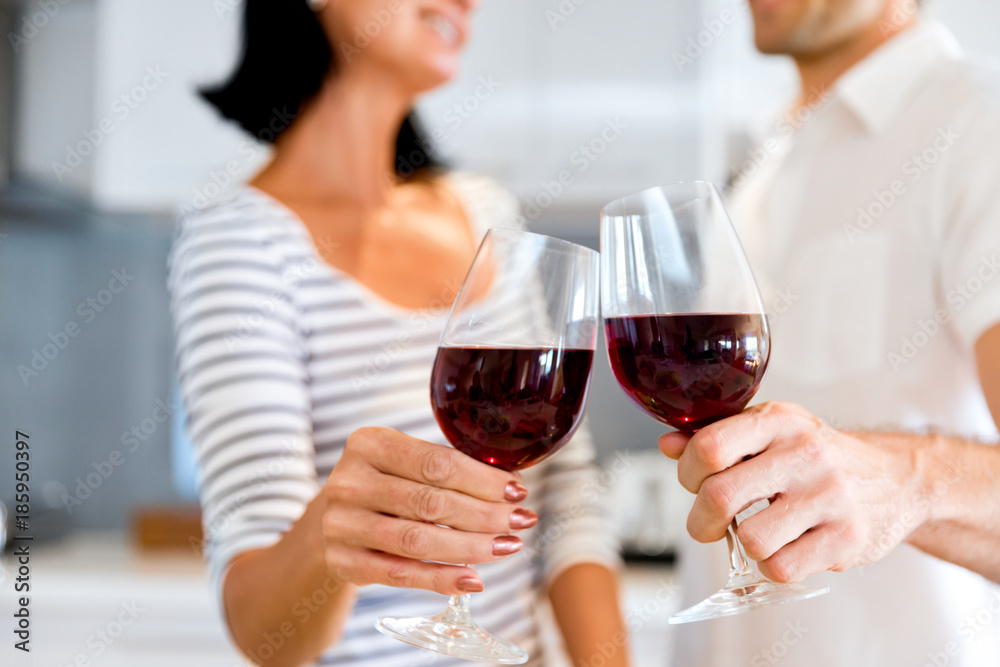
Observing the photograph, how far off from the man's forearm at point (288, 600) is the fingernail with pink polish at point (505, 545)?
7.0 inches

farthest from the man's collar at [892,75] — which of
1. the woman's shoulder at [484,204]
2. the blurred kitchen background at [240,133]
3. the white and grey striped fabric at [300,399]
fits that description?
the blurred kitchen background at [240,133]

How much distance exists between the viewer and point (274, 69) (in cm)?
125

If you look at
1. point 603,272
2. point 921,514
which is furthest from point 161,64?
point 921,514

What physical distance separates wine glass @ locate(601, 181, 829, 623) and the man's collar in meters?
0.61

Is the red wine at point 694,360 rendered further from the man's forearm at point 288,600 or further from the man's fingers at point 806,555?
the man's forearm at point 288,600

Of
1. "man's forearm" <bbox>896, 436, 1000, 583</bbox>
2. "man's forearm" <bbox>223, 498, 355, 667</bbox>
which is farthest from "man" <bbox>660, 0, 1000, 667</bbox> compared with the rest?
"man's forearm" <bbox>223, 498, 355, 667</bbox>

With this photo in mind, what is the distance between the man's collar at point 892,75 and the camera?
114 cm

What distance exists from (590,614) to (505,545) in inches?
19.7

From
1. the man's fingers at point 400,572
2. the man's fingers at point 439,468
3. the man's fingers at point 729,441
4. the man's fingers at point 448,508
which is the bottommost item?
the man's fingers at point 400,572

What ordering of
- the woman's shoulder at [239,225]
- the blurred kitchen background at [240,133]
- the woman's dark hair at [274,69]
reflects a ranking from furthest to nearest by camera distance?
the blurred kitchen background at [240,133], the woman's dark hair at [274,69], the woman's shoulder at [239,225]

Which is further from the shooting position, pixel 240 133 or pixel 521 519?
pixel 240 133

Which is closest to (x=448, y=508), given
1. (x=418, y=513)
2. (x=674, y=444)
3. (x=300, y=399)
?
(x=418, y=513)

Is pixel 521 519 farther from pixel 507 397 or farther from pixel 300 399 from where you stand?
pixel 300 399

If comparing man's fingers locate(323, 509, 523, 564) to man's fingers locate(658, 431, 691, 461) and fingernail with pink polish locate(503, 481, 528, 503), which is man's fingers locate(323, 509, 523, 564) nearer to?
fingernail with pink polish locate(503, 481, 528, 503)
